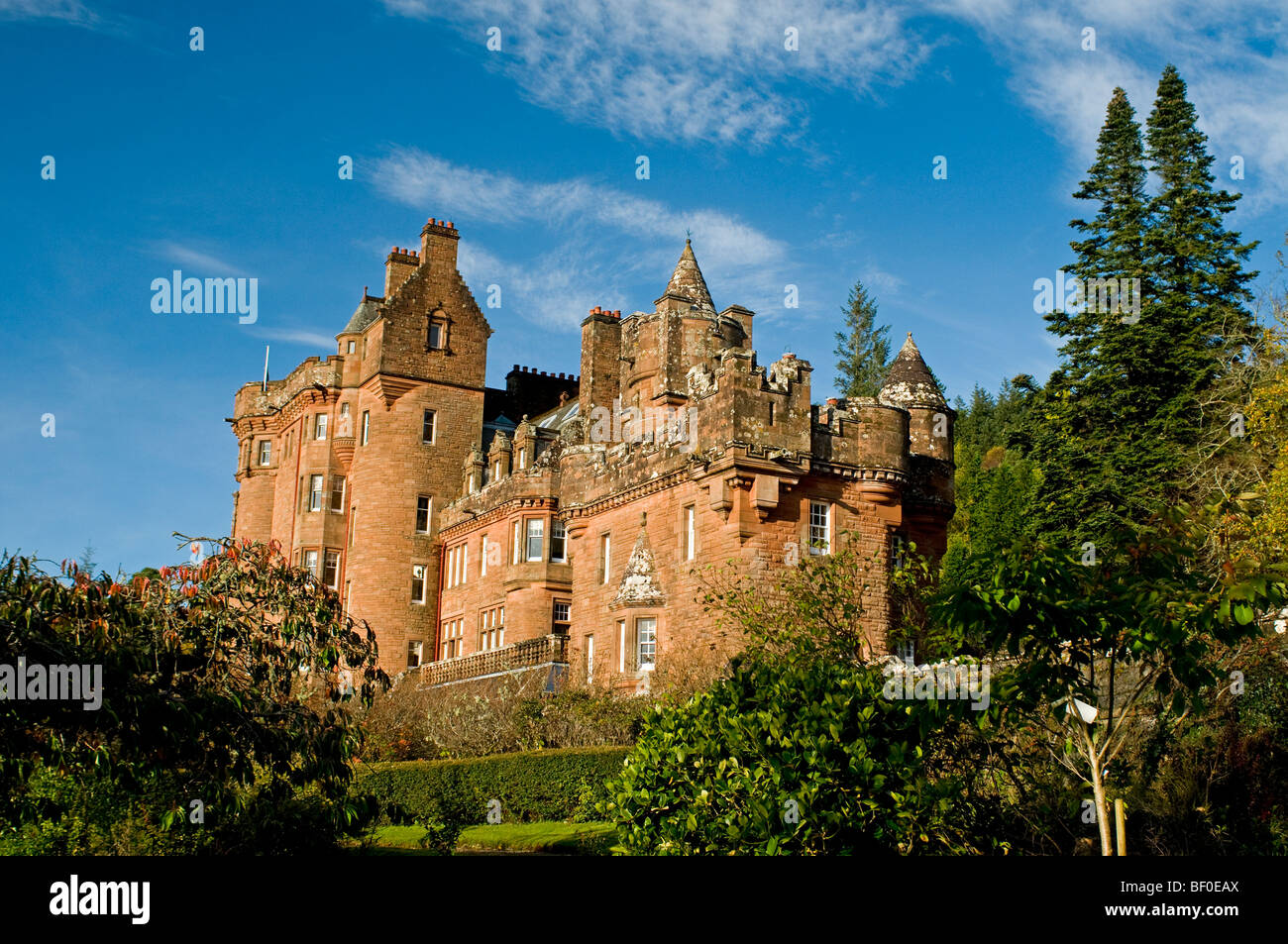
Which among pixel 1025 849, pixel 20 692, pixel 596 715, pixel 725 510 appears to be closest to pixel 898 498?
pixel 725 510

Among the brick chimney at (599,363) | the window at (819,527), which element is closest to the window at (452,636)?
the brick chimney at (599,363)

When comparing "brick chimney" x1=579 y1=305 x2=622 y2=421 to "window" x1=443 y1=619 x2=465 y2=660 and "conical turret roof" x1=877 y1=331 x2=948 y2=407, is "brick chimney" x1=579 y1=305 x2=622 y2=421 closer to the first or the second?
"window" x1=443 y1=619 x2=465 y2=660

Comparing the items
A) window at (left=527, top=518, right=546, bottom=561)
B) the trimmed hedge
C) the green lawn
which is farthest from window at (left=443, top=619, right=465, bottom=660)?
the green lawn

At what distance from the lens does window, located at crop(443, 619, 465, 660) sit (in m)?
45.3

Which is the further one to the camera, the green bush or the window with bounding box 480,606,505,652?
the window with bounding box 480,606,505,652

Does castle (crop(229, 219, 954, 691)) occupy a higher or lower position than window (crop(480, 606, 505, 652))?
higher

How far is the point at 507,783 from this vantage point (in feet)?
85.4

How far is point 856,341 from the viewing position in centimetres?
7875

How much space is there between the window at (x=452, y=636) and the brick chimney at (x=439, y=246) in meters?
13.7

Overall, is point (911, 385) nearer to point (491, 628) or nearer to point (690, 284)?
point (690, 284)

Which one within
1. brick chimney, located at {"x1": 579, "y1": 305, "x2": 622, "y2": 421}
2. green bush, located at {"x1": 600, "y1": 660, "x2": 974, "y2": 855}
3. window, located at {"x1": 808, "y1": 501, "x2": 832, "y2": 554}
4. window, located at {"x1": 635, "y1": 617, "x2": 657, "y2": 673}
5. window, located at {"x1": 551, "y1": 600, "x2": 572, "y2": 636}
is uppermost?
brick chimney, located at {"x1": 579, "y1": 305, "x2": 622, "y2": 421}

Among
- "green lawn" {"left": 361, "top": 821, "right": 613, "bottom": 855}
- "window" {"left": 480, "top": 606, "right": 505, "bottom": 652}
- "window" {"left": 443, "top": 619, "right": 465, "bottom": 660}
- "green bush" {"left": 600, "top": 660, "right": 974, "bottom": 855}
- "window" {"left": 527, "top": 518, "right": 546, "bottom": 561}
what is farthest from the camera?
"window" {"left": 443, "top": 619, "right": 465, "bottom": 660}

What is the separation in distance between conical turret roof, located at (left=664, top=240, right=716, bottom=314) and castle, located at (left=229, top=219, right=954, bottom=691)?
0.22ft
